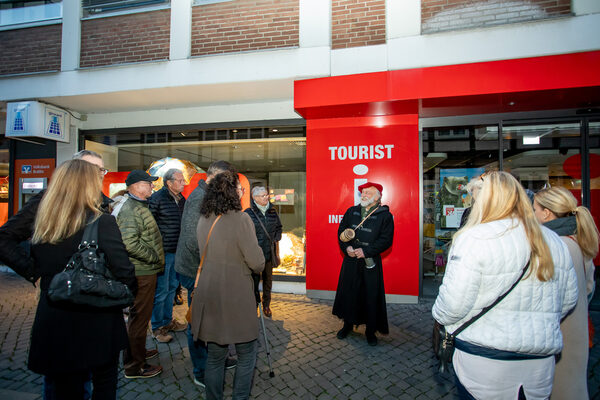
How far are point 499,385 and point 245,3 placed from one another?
6.36 metres

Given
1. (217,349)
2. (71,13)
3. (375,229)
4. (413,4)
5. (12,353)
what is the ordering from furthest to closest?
(71,13) → (413,4) → (375,229) → (12,353) → (217,349)

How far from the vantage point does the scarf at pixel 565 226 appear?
83.3 inches

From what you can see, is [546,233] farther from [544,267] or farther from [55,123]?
[55,123]

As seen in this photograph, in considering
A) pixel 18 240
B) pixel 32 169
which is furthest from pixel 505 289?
pixel 32 169

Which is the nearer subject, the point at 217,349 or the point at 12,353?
the point at 217,349

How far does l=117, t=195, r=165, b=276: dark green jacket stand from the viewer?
2.93 m

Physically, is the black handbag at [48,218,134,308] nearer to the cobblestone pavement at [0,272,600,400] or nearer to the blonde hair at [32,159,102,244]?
the blonde hair at [32,159,102,244]

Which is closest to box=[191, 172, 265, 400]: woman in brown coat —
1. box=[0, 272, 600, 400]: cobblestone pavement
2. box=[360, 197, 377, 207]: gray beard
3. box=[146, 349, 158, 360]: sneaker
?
box=[0, 272, 600, 400]: cobblestone pavement

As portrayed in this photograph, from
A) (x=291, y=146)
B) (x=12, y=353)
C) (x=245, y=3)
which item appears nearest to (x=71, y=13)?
(x=245, y=3)

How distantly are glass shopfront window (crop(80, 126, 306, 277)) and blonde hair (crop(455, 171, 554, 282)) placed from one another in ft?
15.6

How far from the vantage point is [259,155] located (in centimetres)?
679

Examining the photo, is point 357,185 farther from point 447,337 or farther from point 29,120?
point 29,120

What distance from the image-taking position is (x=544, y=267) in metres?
1.57

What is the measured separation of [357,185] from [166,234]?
326 cm
